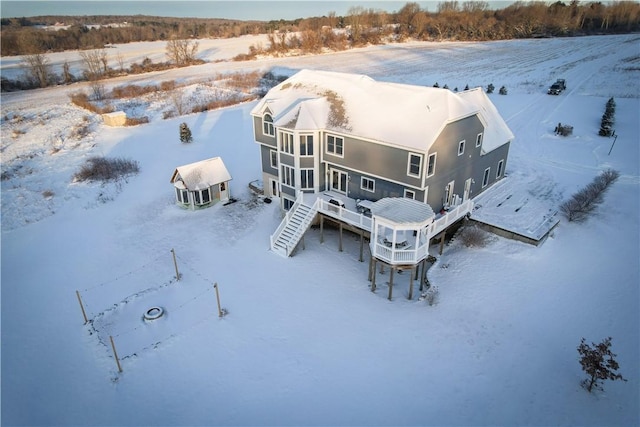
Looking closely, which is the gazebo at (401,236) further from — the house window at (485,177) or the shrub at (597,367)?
the house window at (485,177)

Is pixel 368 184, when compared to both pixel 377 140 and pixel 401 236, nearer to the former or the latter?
pixel 377 140

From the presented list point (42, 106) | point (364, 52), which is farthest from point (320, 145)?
point (364, 52)

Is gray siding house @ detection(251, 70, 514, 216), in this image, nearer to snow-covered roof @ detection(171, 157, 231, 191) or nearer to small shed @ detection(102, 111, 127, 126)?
snow-covered roof @ detection(171, 157, 231, 191)

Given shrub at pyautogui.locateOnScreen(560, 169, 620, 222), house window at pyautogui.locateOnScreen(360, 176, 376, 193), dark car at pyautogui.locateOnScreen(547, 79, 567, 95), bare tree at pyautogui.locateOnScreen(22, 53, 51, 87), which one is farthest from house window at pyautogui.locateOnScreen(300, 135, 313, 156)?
bare tree at pyautogui.locateOnScreen(22, 53, 51, 87)

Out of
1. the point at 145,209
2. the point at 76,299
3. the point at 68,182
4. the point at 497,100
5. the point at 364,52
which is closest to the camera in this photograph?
the point at 76,299

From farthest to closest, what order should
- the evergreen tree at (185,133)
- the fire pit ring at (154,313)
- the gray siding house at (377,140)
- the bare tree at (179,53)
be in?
the bare tree at (179,53), the evergreen tree at (185,133), the gray siding house at (377,140), the fire pit ring at (154,313)

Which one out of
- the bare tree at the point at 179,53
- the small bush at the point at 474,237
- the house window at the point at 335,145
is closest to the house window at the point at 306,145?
the house window at the point at 335,145

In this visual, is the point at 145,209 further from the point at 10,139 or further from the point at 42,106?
the point at 42,106
